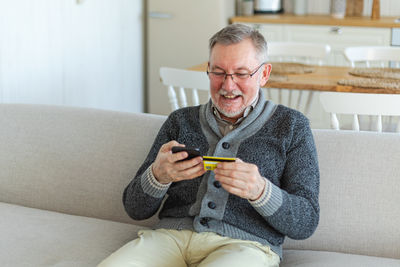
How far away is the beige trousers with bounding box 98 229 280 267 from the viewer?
1764 mm

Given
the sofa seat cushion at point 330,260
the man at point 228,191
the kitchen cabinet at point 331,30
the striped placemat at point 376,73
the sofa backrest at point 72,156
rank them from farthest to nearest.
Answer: the kitchen cabinet at point 331,30 → the striped placemat at point 376,73 → the sofa backrest at point 72,156 → the sofa seat cushion at point 330,260 → the man at point 228,191

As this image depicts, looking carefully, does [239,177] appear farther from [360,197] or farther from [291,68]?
[291,68]

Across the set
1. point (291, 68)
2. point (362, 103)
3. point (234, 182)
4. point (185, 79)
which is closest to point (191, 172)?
point (234, 182)

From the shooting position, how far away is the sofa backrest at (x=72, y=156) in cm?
232

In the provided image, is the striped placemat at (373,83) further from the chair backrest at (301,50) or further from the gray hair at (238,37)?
the gray hair at (238,37)

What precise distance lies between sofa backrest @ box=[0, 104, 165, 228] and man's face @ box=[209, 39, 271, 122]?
17.9 inches

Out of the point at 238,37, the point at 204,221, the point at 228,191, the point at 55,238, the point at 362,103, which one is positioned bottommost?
the point at 55,238

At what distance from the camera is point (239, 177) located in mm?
1681

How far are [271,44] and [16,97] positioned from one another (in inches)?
62.1

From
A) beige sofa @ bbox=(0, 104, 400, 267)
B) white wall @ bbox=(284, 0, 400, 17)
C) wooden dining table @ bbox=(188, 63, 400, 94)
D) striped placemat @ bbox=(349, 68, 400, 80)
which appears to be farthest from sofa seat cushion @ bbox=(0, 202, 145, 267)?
white wall @ bbox=(284, 0, 400, 17)

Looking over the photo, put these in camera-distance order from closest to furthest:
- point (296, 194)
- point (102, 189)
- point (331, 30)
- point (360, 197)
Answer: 1. point (296, 194)
2. point (360, 197)
3. point (102, 189)
4. point (331, 30)

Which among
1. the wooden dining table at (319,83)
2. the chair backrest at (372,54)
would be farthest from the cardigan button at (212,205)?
the chair backrest at (372,54)

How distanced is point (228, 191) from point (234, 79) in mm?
348

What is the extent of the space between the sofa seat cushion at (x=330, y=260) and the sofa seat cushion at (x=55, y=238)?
53 centimetres
